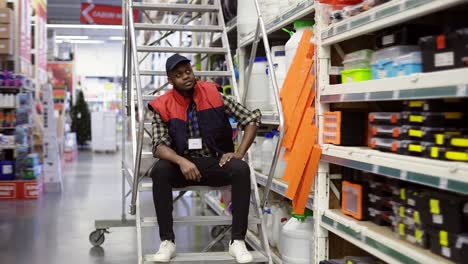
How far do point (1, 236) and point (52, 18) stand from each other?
2016 centimetres

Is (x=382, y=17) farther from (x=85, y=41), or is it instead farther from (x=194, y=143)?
(x=85, y=41)

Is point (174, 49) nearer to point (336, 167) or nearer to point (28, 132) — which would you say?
point (336, 167)

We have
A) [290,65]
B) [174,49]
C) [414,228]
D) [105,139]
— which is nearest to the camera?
[414,228]

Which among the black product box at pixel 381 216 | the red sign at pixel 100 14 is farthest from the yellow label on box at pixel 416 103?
the red sign at pixel 100 14

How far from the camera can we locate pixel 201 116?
10.8 feet

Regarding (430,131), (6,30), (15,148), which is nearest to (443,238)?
(430,131)

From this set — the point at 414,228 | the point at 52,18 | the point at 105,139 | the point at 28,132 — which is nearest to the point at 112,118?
the point at 105,139

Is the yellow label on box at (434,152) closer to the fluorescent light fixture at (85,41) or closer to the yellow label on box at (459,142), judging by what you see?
the yellow label on box at (459,142)

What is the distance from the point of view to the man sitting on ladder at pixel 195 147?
307 cm

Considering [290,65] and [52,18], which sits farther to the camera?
[52,18]

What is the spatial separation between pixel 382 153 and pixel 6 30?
18.8ft

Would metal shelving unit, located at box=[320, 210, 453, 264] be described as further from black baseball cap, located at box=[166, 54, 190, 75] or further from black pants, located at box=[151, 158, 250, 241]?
black baseball cap, located at box=[166, 54, 190, 75]

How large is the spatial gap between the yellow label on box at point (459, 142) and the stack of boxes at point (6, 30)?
606cm

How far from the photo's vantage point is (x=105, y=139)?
599 inches
